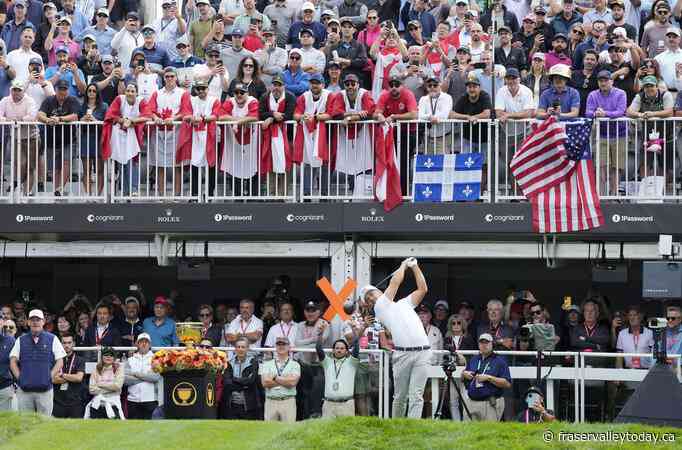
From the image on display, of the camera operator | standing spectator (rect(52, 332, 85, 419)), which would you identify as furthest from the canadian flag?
standing spectator (rect(52, 332, 85, 419))

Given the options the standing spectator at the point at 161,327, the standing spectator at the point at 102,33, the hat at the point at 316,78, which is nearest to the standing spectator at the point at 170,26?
the standing spectator at the point at 102,33

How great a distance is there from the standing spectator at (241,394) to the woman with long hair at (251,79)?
4493 millimetres

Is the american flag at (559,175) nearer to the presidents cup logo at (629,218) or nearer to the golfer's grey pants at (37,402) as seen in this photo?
the presidents cup logo at (629,218)

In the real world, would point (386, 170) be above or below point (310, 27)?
below

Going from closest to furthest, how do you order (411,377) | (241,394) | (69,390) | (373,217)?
1. (411,377)
2. (241,394)
3. (69,390)
4. (373,217)

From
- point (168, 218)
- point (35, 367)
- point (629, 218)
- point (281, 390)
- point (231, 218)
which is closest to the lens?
point (35, 367)

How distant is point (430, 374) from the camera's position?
20.8 meters

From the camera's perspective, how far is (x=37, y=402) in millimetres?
20000

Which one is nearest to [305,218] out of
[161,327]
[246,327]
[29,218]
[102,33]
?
[246,327]

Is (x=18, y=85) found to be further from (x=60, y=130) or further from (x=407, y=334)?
(x=407, y=334)

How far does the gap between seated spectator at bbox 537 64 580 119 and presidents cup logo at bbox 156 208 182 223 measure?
5267 mm

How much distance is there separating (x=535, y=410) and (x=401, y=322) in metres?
2.40

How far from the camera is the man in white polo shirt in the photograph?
57.9ft
